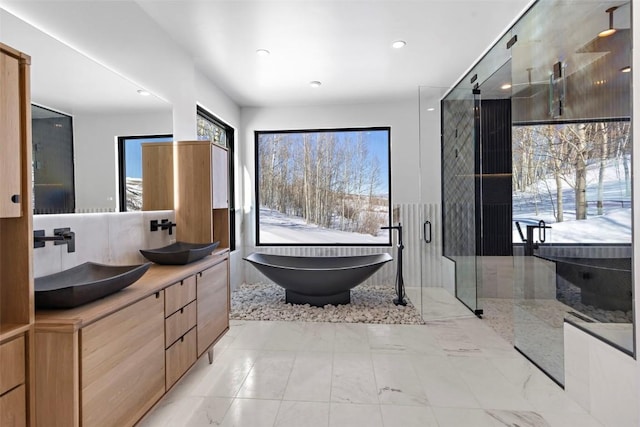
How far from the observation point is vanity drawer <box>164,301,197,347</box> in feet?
6.11

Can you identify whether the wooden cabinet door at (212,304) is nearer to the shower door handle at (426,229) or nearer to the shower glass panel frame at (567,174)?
the shower glass panel frame at (567,174)

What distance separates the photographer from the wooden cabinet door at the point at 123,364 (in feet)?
4.22

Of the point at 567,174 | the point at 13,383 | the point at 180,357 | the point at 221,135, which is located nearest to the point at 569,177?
the point at 567,174

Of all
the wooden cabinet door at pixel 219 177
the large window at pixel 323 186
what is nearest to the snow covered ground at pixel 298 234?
the large window at pixel 323 186

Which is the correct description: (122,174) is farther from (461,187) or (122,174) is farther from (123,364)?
(461,187)

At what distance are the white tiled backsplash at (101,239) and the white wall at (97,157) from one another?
0.31ft

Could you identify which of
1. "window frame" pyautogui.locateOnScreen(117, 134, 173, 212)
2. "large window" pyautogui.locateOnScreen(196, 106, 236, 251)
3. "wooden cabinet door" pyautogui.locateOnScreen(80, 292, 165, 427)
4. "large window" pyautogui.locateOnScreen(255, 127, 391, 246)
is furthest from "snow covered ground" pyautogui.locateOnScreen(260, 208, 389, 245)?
"wooden cabinet door" pyautogui.locateOnScreen(80, 292, 165, 427)

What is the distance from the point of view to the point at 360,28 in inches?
108

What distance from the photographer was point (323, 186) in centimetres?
497

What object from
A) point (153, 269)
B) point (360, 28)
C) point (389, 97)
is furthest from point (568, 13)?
point (153, 269)

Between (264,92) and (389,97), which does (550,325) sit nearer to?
(389,97)

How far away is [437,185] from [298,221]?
2129mm

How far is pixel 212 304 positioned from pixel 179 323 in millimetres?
508

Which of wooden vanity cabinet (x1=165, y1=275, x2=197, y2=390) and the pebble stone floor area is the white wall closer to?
wooden vanity cabinet (x1=165, y1=275, x2=197, y2=390)
